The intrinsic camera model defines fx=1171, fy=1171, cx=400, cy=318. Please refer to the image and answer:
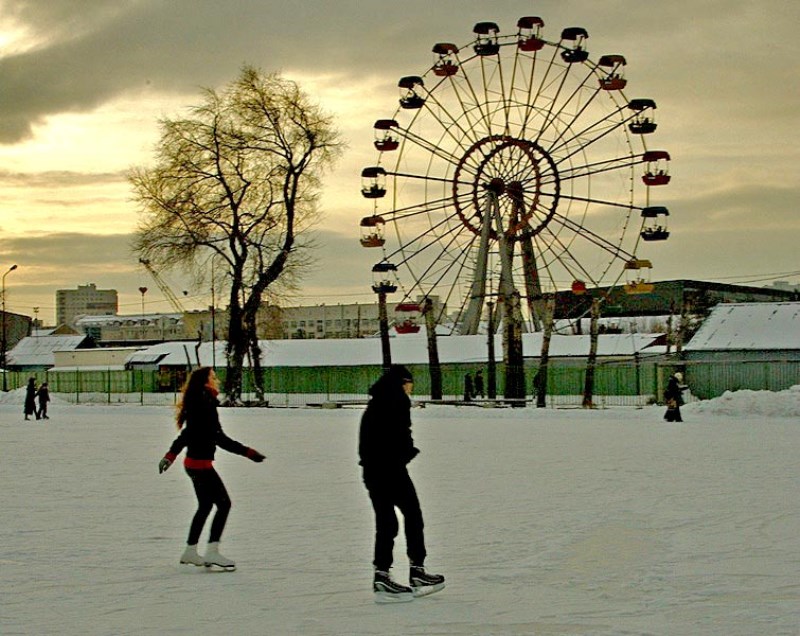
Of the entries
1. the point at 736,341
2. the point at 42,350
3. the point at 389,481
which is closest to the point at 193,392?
the point at 389,481

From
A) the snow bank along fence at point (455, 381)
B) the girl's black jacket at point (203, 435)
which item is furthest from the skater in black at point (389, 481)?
the snow bank along fence at point (455, 381)

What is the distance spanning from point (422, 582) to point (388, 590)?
11.8 inches

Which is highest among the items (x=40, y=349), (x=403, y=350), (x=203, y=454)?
(x=40, y=349)

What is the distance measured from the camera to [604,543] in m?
10.6

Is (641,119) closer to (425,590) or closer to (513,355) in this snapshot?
(513,355)

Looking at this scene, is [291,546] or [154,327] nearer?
[291,546]

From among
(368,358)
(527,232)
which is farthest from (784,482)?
(368,358)

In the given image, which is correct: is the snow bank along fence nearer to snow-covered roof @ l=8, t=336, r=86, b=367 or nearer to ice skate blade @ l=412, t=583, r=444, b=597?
snow-covered roof @ l=8, t=336, r=86, b=367

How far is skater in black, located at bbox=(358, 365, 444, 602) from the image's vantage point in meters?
8.24

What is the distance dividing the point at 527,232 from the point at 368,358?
3028 centimetres

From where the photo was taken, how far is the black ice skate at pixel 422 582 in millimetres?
8297

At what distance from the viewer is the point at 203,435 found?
9.30 metres

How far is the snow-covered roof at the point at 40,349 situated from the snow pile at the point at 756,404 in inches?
2970

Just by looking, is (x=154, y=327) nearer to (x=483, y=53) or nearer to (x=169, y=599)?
(x=483, y=53)
